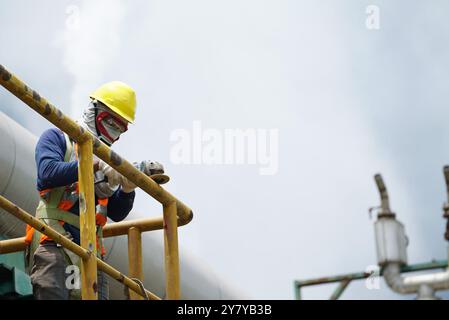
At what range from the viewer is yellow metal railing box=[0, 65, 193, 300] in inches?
249

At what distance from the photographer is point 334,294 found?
62.3 feet

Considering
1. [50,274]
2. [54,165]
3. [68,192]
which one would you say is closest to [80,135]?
[54,165]

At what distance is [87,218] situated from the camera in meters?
6.62

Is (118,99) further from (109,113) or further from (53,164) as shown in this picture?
(53,164)

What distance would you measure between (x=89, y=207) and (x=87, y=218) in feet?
0.22

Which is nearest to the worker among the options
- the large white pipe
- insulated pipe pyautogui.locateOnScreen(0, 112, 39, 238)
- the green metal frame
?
the large white pipe

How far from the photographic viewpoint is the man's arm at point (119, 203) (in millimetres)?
7848

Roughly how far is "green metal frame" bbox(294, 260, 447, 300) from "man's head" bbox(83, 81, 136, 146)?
407 inches

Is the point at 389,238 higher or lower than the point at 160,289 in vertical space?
higher

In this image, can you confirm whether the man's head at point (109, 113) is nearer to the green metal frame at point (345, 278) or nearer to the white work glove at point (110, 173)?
the white work glove at point (110, 173)
